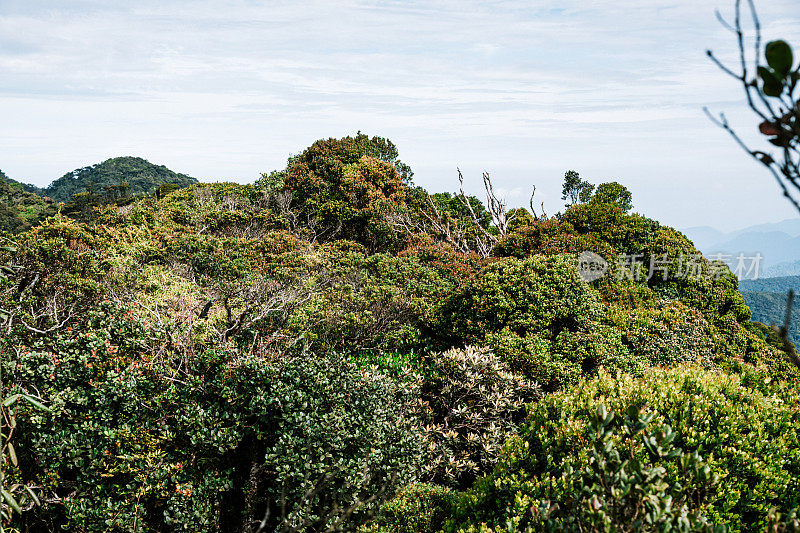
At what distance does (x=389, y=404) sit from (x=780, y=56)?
7.37 metres

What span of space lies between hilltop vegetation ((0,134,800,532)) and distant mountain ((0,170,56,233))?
136ft

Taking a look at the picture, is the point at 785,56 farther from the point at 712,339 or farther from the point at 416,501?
the point at 712,339

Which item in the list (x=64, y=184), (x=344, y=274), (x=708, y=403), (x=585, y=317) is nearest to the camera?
(x=708, y=403)

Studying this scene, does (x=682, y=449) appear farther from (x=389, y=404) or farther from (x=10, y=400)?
(x=10, y=400)

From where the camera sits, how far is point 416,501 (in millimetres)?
7059

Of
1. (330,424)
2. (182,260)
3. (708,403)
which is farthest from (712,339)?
(182,260)

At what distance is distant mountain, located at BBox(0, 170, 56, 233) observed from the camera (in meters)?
50.1

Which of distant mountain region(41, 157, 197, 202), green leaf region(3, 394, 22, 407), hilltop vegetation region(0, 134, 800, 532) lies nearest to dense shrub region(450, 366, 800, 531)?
hilltop vegetation region(0, 134, 800, 532)

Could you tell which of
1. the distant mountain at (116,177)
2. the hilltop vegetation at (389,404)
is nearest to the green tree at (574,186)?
the hilltop vegetation at (389,404)

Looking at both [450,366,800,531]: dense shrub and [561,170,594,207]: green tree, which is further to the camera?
[561,170,594,207]: green tree

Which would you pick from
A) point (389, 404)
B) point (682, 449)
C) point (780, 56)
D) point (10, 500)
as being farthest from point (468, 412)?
point (780, 56)

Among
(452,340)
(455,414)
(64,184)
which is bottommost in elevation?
(455,414)

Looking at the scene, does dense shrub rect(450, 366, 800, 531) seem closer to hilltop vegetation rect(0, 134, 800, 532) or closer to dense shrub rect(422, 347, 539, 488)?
hilltop vegetation rect(0, 134, 800, 532)

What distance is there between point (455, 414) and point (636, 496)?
6.34 meters
